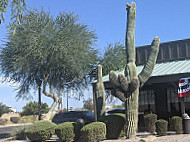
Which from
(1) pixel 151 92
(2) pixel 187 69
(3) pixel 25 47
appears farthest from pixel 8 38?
(2) pixel 187 69

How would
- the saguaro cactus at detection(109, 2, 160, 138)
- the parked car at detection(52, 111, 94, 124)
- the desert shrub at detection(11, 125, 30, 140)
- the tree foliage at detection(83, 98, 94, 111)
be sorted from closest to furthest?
the saguaro cactus at detection(109, 2, 160, 138) → the desert shrub at detection(11, 125, 30, 140) → the parked car at detection(52, 111, 94, 124) → the tree foliage at detection(83, 98, 94, 111)

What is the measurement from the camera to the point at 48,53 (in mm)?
21453

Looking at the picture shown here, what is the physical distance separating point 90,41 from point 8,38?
21.5ft

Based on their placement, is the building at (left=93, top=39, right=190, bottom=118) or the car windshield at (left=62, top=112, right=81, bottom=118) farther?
the car windshield at (left=62, top=112, right=81, bottom=118)

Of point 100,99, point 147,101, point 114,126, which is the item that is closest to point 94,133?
point 114,126

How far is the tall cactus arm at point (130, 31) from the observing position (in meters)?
14.0

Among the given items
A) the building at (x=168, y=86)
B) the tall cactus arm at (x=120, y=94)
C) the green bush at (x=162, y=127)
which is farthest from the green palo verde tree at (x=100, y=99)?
the green bush at (x=162, y=127)

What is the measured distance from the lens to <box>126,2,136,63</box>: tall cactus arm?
13961 millimetres

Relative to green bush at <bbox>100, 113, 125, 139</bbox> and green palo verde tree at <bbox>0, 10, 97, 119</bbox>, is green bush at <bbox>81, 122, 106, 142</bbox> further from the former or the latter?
green palo verde tree at <bbox>0, 10, 97, 119</bbox>

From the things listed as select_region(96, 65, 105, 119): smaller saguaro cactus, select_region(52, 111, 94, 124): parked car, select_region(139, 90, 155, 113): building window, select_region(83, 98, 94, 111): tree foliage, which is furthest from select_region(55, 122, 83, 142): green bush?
select_region(83, 98, 94, 111): tree foliage

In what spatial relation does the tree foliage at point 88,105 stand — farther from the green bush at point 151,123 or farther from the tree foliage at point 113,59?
the green bush at point 151,123

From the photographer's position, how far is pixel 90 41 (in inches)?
956

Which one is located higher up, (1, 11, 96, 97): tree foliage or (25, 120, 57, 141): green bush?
(1, 11, 96, 97): tree foliage

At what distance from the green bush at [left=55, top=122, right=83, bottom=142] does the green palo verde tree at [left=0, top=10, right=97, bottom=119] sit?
645 cm
